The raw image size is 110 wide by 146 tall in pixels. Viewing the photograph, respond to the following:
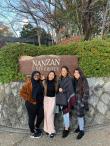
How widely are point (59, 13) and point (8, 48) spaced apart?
21.6ft

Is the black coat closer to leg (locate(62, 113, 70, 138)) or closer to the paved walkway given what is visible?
leg (locate(62, 113, 70, 138))

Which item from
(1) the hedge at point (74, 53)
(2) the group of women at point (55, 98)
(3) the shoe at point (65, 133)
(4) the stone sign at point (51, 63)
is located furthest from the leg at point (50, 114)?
(1) the hedge at point (74, 53)

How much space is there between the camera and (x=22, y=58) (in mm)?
9250

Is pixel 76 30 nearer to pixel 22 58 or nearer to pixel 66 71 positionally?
pixel 22 58

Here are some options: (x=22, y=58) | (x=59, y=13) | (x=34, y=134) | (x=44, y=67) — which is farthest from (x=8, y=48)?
(x=59, y=13)

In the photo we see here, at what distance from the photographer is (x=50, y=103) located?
25.9ft

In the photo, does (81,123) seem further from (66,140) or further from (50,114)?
(50,114)

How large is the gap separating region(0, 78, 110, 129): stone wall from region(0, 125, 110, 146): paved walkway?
38 centimetres

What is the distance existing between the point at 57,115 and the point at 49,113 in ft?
2.14

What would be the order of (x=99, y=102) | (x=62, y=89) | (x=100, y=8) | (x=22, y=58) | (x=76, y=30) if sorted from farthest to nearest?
(x=76, y=30) < (x=100, y=8) < (x=22, y=58) < (x=99, y=102) < (x=62, y=89)

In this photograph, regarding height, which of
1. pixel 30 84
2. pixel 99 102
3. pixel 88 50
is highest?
pixel 88 50

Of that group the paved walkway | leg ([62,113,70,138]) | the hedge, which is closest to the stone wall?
the hedge

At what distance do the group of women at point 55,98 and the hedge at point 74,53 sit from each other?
0.89 m

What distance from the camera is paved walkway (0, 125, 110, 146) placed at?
732cm
